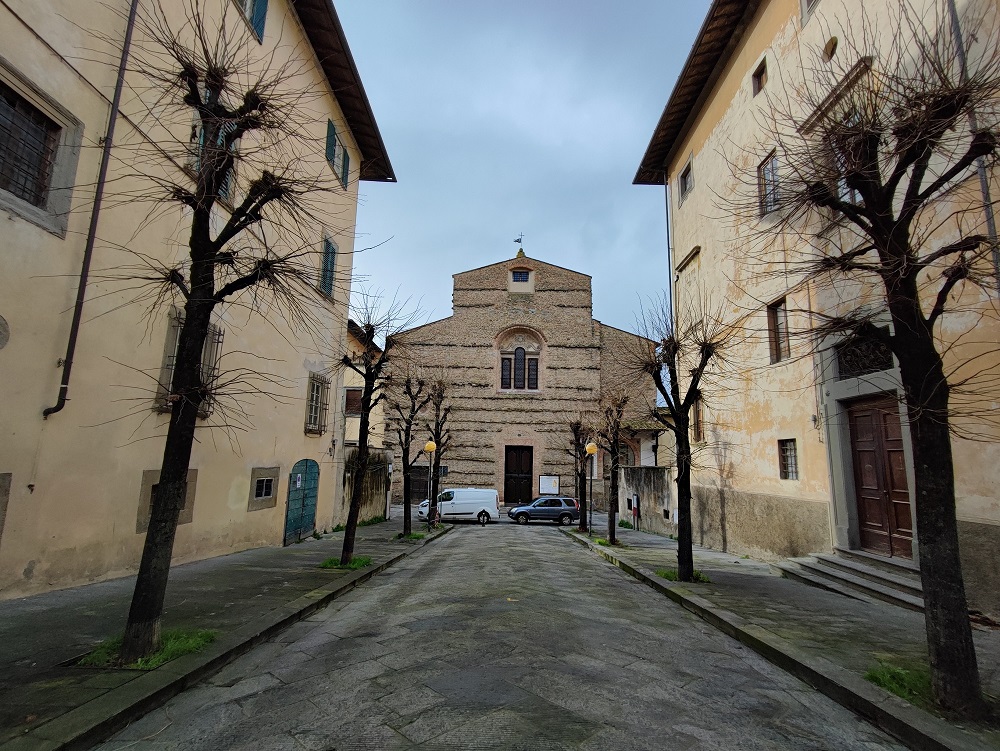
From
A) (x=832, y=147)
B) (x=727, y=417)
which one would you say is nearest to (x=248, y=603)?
(x=832, y=147)

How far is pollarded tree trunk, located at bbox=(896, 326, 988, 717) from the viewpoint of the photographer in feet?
12.6

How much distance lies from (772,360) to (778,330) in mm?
664

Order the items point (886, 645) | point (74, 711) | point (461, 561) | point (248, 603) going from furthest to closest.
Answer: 1. point (461, 561)
2. point (248, 603)
3. point (886, 645)
4. point (74, 711)

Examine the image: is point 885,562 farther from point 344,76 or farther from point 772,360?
point 344,76

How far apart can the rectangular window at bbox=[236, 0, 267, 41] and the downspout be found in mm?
3539

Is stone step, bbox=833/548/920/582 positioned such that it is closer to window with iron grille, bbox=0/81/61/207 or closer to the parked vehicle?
window with iron grille, bbox=0/81/61/207

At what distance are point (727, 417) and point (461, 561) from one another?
760cm

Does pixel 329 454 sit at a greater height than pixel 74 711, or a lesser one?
greater

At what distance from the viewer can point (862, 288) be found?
866 cm

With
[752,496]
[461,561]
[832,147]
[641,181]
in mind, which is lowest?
[461,561]

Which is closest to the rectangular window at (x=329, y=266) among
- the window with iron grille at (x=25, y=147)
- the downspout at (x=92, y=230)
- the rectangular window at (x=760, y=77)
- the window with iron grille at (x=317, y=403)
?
the window with iron grille at (x=317, y=403)

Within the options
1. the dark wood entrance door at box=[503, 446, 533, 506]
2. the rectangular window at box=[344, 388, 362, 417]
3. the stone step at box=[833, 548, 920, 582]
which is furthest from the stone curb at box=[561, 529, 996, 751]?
the dark wood entrance door at box=[503, 446, 533, 506]

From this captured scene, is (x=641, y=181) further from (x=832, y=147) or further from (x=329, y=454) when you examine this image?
(x=832, y=147)

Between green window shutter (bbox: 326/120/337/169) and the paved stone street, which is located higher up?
green window shutter (bbox: 326/120/337/169)
